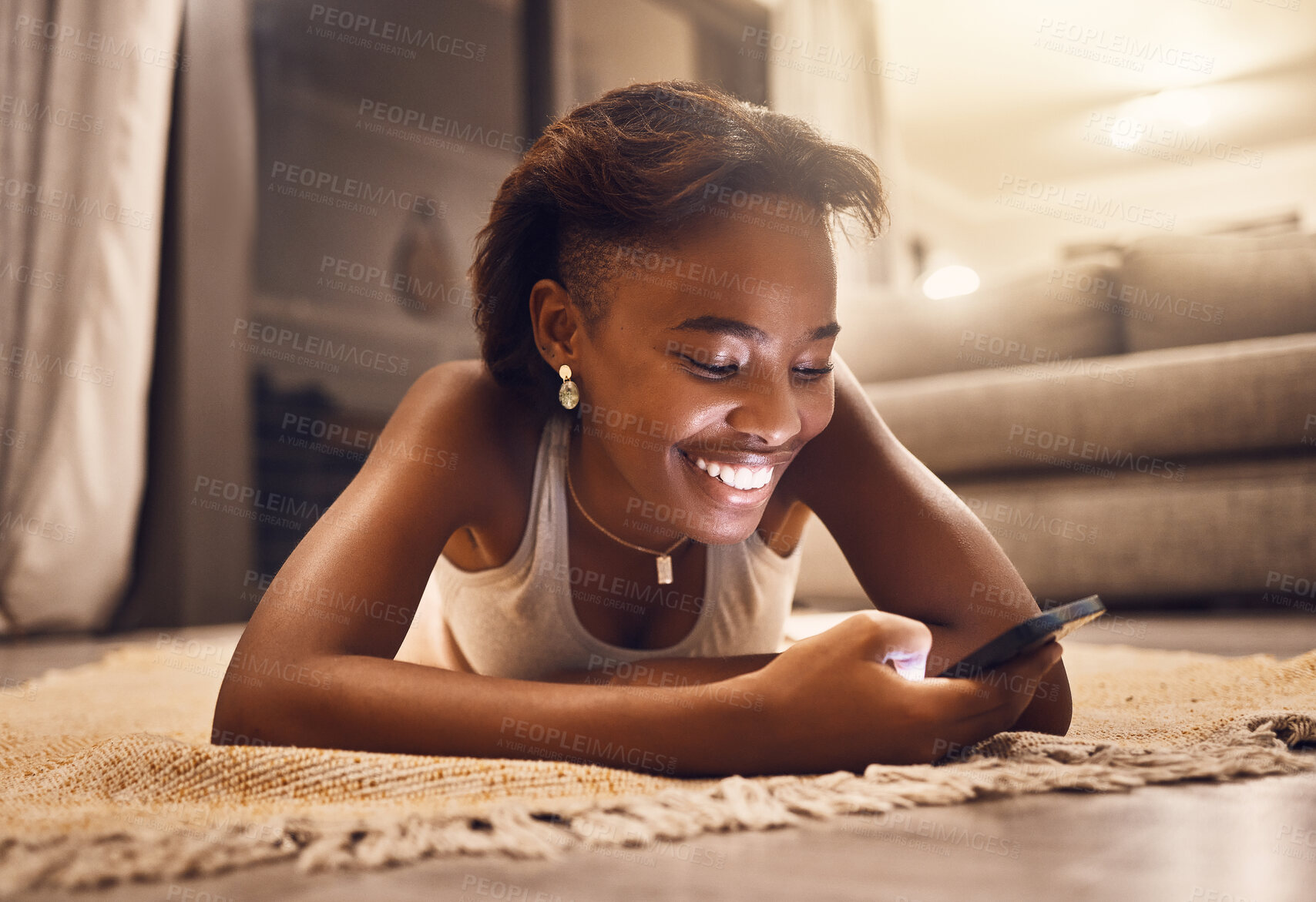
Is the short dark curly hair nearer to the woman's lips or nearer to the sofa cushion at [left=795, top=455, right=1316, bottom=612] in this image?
the woman's lips

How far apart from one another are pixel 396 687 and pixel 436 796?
11cm

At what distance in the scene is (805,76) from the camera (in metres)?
5.03

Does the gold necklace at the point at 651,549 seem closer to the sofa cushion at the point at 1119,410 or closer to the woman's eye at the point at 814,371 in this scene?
the woman's eye at the point at 814,371

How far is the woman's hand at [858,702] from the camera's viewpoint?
2.19ft

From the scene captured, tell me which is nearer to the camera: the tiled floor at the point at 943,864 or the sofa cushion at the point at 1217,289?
the tiled floor at the point at 943,864

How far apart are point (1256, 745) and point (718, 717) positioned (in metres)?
0.42

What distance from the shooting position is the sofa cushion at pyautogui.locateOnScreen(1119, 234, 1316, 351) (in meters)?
2.26

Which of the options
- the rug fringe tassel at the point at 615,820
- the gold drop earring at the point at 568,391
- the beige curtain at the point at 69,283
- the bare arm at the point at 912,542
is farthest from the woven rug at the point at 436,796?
the beige curtain at the point at 69,283

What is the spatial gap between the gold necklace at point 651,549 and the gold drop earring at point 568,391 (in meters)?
0.07

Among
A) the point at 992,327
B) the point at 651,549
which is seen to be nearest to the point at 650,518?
the point at 651,549

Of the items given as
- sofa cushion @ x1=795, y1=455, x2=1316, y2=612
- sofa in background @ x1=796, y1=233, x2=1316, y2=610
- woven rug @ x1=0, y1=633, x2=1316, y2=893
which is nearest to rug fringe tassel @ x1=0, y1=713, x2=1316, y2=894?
woven rug @ x1=0, y1=633, x2=1316, y2=893

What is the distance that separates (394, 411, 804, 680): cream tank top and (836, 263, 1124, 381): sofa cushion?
5.60ft

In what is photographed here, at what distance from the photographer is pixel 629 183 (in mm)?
854

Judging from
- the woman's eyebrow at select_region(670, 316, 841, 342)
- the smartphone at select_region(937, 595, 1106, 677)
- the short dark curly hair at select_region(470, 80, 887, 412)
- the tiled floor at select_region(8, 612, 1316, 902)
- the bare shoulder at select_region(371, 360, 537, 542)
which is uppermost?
the short dark curly hair at select_region(470, 80, 887, 412)
